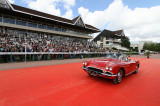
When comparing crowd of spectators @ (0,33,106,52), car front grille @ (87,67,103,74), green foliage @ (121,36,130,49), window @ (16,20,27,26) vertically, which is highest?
window @ (16,20,27,26)

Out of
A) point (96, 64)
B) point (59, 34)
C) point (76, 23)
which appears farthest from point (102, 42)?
point (96, 64)

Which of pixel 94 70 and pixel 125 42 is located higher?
pixel 125 42

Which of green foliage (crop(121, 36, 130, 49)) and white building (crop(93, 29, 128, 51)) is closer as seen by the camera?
white building (crop(93, 29, 128, 51))

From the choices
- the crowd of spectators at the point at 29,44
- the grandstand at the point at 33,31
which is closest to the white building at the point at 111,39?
the grandstand at the point at 33,31

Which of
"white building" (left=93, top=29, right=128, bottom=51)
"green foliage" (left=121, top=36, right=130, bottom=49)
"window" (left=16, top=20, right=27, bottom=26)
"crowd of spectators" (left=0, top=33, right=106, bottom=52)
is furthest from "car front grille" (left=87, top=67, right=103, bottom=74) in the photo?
"green foliage" (left=121, top=36, right=130, bottom=49)

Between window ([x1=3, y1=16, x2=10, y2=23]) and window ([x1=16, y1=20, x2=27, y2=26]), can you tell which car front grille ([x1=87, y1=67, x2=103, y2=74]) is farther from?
window ([x1=3, y1=16, x2=10, y2=23])

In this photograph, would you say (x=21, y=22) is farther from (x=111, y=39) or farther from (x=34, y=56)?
(x=111, y=39)

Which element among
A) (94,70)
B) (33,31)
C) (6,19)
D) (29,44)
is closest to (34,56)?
(29,44)

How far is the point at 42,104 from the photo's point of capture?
96.3 inches

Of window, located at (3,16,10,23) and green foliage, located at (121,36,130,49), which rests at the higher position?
window, located at (3,16,10,23)

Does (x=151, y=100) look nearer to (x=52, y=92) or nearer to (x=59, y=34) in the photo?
(x=52, y=92)

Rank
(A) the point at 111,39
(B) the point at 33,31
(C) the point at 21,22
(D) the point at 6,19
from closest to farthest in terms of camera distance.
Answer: (D) the point at 6,19 → (C) the point at 21,22 → (B) the point at 33,31 → (A) the point at 111,39

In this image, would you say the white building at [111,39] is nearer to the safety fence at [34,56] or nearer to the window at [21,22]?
the safety fence at [34,56]

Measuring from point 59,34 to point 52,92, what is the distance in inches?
820
